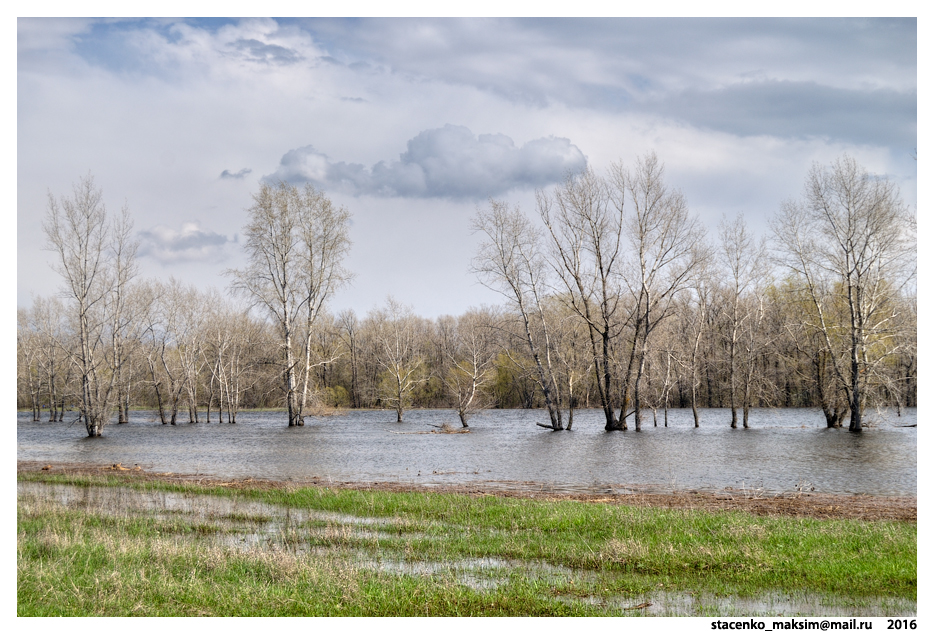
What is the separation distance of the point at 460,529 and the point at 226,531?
15.9 feet

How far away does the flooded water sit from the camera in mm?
22734

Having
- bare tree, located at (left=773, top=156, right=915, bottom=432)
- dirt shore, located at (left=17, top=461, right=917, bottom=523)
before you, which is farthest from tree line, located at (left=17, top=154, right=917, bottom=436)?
dirt shore, located at (left=17, top=461, right=917, bottom=523)

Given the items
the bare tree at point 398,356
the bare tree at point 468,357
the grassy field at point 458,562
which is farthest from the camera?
the bare tree at point 398,356

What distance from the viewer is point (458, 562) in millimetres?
10594

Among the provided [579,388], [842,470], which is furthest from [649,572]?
[579,388]

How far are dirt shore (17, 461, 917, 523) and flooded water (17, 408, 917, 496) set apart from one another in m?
1.14

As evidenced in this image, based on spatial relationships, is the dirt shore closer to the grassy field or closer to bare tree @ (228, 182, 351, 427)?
the grassy field

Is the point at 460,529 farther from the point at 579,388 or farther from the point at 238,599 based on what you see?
the point at 579,388

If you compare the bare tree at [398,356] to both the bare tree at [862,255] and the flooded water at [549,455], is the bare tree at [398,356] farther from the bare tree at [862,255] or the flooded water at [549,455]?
the bare tree at [862,255]

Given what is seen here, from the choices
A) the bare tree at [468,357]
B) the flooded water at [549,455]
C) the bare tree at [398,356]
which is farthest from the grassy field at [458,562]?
the bare tree at [398,356]

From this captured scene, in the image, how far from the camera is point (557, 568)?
1010 centimetres

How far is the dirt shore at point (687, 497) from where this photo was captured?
50.7 feet

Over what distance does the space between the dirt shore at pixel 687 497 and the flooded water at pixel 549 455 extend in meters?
1.14

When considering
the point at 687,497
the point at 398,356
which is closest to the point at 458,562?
the point at 687,497
